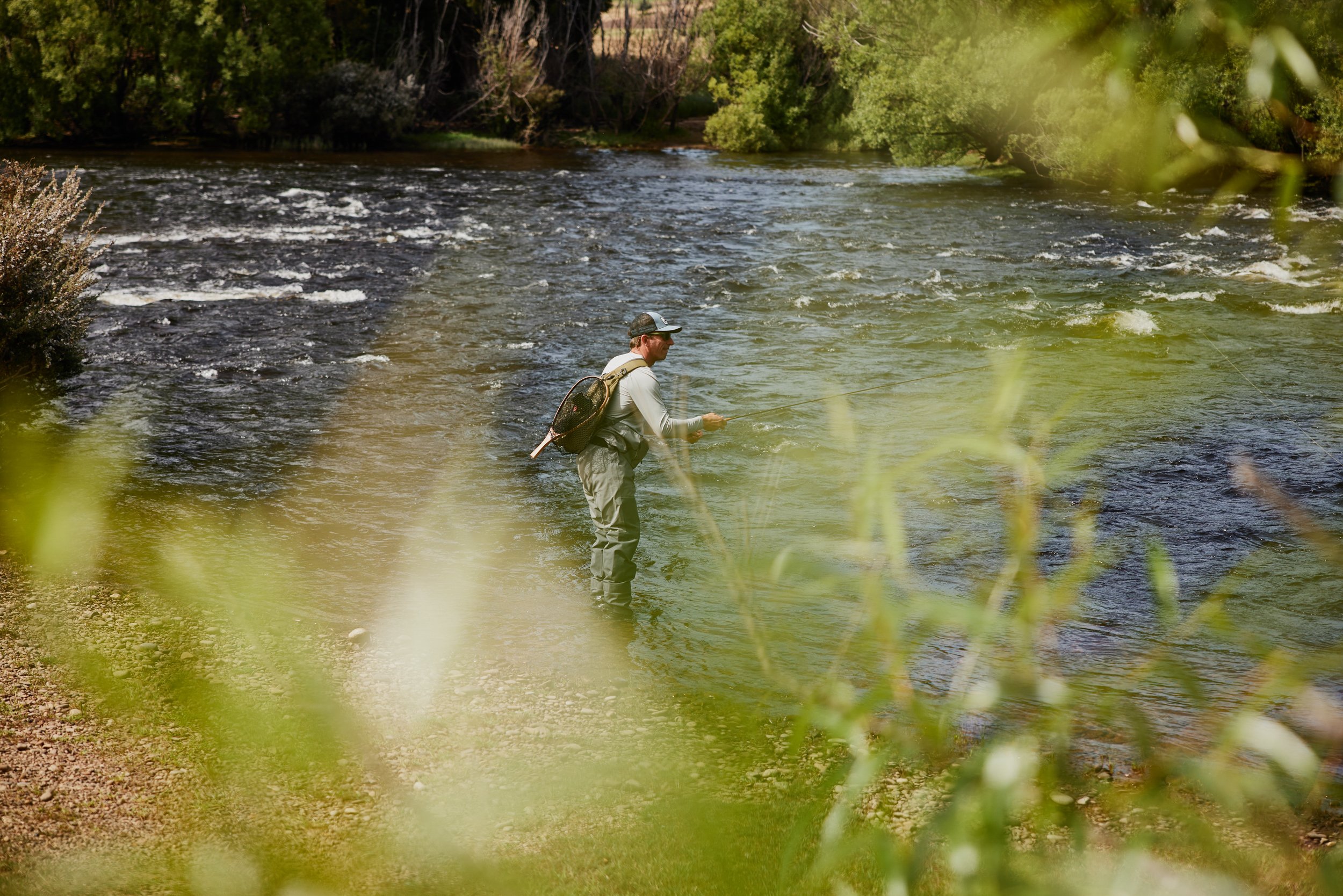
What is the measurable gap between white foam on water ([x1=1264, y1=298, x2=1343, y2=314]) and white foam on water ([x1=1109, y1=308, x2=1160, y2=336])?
1.88m

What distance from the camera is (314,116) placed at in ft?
154

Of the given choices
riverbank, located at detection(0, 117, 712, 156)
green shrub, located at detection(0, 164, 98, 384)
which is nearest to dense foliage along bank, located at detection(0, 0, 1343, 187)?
riverbank, located at detection(0, 117, 712, 156)

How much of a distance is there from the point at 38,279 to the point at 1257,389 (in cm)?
1177

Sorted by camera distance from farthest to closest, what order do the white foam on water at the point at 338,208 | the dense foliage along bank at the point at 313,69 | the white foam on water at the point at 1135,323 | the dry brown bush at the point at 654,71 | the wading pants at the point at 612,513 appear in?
the dry brown bush at the point at 654,71
the dense foliage along bank at the point at 313,69
the white foam on water at the point at 338,208
the white foam on water at the point at 1135,323
the wading pants at the point at 612,513

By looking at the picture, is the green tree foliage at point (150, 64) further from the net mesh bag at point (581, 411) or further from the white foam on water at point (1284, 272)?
the net mesh bag at point (581, 411)

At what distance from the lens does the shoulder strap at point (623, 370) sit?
23.6 ft

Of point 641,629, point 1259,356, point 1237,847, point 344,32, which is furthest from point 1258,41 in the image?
point 344,32

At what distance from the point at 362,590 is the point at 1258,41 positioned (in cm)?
662

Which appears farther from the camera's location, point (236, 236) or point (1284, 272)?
point (236, 236)

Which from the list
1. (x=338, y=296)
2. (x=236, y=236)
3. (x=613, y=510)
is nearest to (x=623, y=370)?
(x=613, y=510)

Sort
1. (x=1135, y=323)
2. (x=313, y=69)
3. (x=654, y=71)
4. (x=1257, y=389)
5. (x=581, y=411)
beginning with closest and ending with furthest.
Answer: (x=581, y=411) < (x=1257, y=389) < (x=1135, y=323) < (x=313, y=69) < (x=654, y=71)

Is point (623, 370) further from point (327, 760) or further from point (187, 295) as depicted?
point (187, 295)

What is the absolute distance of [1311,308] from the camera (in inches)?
677

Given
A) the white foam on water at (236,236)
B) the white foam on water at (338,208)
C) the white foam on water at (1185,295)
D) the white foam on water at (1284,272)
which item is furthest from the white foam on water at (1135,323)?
the white foam on water at (338,208)
